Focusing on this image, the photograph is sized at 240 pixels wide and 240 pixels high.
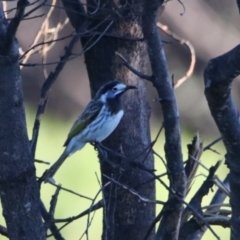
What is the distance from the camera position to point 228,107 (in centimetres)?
236

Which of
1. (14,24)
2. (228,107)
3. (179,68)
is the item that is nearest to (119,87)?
(14,24)

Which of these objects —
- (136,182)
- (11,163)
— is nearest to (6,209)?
(11,163)

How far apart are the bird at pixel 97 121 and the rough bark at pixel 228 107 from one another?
1.22 meters

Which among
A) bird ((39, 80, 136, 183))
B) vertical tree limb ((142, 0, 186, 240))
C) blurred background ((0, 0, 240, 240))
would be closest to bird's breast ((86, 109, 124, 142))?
bird ((39, 80, 136, 183))

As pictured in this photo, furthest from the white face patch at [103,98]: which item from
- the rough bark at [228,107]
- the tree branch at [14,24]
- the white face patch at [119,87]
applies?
the rough bark at [228,107]

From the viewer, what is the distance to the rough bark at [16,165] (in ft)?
9.11

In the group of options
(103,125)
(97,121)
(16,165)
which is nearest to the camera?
(16,165)

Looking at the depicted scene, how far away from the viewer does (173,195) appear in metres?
2.83

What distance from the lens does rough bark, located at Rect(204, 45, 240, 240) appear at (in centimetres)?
226

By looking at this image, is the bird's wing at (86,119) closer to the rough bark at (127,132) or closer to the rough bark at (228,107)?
the rough bark at (127,132)

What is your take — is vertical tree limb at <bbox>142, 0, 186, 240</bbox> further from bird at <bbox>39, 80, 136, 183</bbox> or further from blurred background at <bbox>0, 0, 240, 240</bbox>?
blurred background at <bbox>0, 0, 240, 240</bbox>

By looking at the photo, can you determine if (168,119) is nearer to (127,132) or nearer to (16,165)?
(16,165)

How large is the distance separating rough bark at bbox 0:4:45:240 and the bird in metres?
0.90

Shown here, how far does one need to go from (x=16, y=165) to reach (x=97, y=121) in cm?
188
